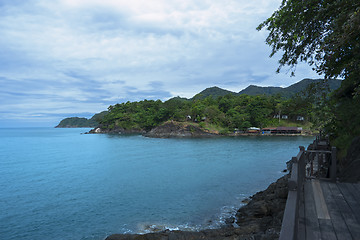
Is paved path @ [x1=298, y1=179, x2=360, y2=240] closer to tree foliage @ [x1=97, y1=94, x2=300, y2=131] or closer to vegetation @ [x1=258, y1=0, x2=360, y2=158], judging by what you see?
vegetation @ [x1=258, y1=0, x2=360, y2=158]

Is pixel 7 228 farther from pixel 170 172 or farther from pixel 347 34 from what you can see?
pixel 347 34

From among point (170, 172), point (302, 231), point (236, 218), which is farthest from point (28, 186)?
point (302, 231)

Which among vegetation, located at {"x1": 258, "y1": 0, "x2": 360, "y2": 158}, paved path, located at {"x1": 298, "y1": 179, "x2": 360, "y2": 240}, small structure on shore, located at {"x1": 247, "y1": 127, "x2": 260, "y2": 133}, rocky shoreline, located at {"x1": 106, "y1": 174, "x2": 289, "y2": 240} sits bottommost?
rocky shoreline, located at {"x1": 106, "y1": 174, "x2": 289, "y2": 240}

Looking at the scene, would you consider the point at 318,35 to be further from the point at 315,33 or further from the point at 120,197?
the point at 120,197

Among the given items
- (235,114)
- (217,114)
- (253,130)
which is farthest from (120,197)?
(235,114)

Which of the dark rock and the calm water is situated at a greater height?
the dark rock

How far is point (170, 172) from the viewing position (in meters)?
24.2

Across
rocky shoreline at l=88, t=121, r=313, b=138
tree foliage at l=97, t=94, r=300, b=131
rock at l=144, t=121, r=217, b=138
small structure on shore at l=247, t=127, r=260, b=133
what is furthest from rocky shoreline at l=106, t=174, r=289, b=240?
small structure on shore at l=247, t=127, r=260, b=133

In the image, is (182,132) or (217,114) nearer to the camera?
(182,132)

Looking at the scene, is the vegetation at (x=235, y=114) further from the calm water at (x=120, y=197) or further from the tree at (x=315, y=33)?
the tree at (x=315, y=33)

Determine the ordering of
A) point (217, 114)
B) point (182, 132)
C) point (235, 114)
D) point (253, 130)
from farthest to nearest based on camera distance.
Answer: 1. point (217, 114)
2. point (235, 114)
3. point (182, 132)
4. point (253, 130)

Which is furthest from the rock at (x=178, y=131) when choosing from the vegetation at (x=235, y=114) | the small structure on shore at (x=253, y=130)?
the small structure on shore at (x=253, y=130)

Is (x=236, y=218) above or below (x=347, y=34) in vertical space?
below

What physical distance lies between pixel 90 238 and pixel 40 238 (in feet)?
9.32
